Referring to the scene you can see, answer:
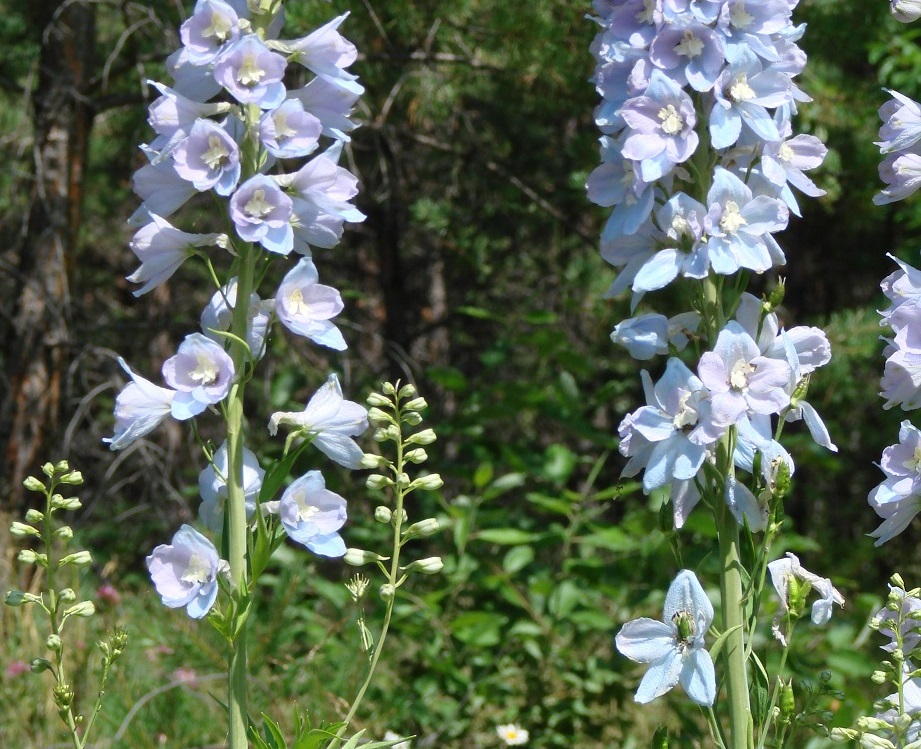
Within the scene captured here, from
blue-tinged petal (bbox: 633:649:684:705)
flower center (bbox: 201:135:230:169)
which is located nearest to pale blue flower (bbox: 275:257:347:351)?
flower center (bbox: 201:135:230:169)

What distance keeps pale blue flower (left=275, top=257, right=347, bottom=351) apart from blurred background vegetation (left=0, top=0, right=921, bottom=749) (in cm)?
71

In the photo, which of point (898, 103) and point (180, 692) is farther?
point (180, 692)

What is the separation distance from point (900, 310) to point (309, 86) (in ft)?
3.72

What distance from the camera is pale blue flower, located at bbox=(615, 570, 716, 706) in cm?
174

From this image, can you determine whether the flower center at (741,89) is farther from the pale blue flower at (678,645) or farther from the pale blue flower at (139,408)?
the pale blue flower at (139,408)

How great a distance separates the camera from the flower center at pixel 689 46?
6.26 ft

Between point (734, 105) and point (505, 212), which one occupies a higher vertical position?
point (734, 105)

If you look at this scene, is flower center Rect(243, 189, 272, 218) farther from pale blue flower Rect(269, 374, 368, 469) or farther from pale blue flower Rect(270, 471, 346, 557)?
pale blue flower Rect(270, 471, 346, 557)

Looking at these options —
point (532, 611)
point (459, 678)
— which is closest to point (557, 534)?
point (532, 611)

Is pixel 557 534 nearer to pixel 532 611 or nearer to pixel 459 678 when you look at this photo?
pixel 532 611

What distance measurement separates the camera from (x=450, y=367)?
20.5 ft

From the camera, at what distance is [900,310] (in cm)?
189

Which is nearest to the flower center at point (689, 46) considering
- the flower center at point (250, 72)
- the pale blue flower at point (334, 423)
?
the flower center at point (250, 72)

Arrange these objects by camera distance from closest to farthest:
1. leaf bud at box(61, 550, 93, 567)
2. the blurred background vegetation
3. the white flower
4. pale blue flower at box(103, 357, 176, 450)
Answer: pale blue flower at box(103, 357, 176, 450) → leaf bud at box(61, 550, 93, 567) → the white flower → the blurred background vegetation
